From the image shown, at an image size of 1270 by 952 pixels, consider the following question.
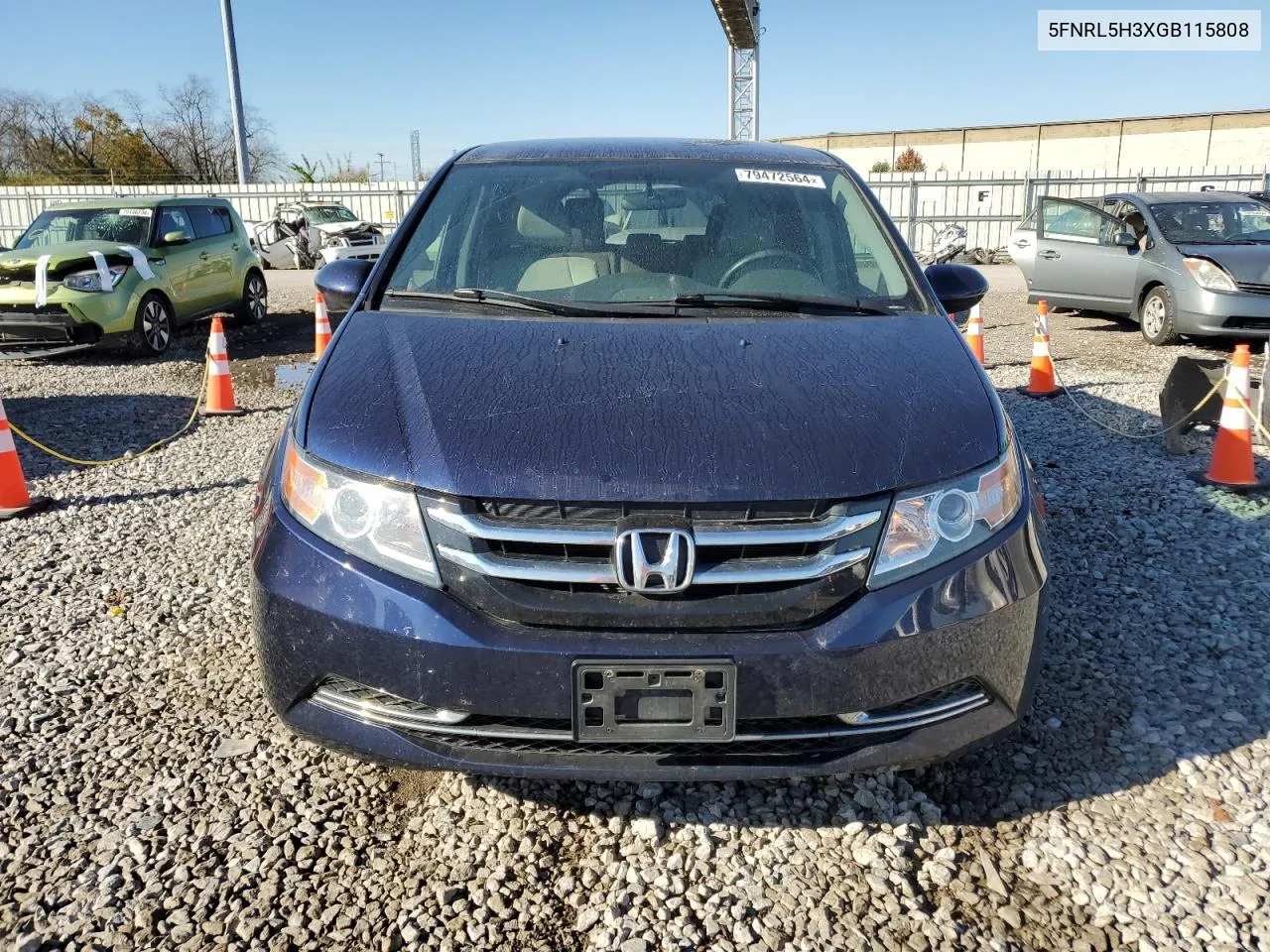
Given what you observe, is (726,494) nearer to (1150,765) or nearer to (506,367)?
(506,367)

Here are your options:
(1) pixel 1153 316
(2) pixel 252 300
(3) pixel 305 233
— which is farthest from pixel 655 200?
(3) pixel 305 233

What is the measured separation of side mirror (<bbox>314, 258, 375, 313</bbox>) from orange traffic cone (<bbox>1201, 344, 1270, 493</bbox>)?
4456 mm

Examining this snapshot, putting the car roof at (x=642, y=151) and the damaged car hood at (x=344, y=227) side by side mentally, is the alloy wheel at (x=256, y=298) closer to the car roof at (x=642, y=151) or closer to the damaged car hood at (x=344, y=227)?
the damaged car hood at (x=344, y=227)

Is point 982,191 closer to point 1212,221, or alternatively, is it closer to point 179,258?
point 1212,221

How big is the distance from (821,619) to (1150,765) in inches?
51.7

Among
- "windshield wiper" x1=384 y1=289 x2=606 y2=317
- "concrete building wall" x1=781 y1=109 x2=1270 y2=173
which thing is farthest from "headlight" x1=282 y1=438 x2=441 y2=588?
"concrete building wall" x1=781 y1=109 x2=1270 y2=173

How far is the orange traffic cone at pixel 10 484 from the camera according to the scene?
16.1 ft

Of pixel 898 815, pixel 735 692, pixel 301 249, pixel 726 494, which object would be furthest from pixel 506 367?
pixel 301 249

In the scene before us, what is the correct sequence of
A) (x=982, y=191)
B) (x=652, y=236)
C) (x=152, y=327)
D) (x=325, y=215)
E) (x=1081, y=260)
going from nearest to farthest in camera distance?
(x=652, y=236) → (x=152, y=327) → (x=1081, y=260) → (x=325, y=215) → (x=982, y=191)

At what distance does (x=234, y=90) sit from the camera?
26609 mm

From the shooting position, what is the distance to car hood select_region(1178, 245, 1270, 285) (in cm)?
911

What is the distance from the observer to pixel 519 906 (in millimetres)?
2133

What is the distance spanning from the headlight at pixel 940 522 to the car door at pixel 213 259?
10481 millimetres

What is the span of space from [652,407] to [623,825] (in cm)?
107
